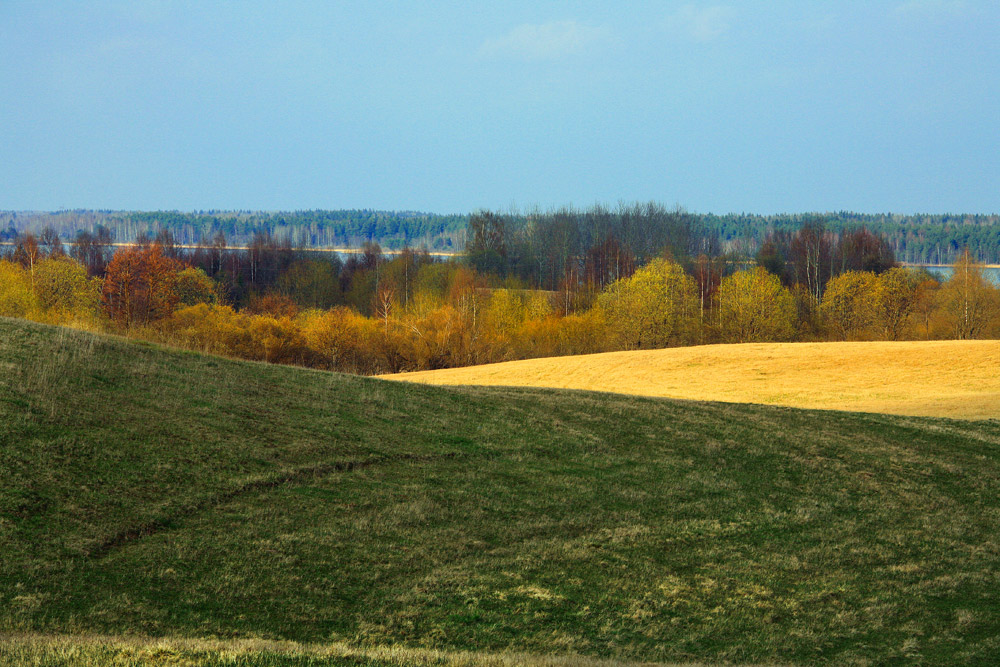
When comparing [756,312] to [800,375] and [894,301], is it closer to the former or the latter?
[894,301]

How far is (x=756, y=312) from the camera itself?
263ft

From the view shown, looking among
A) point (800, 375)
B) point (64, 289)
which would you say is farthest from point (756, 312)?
point (64, 289)

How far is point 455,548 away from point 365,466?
350cm

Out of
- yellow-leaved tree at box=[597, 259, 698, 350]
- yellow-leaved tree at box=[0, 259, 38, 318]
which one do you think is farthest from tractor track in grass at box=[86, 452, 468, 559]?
yellow-leaved tree at box=[597, 259, 698, 350]

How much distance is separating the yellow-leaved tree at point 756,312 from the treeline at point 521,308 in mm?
132

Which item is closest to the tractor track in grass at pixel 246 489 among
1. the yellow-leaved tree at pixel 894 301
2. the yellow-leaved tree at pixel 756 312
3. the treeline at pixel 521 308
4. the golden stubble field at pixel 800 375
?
the golden stubble field at pixel 800 375

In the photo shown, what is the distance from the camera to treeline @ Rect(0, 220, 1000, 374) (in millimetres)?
69000

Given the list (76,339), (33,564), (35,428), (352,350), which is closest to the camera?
(33,564)

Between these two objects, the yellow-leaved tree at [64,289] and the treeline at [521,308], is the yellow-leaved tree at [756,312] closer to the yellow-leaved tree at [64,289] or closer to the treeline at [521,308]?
the treeline at [521,308]

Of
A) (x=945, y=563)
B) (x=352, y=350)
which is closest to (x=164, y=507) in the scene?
(x=945, y=563)

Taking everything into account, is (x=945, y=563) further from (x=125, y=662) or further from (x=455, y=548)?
(x=125, y=662)

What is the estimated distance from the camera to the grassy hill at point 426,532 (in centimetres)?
963

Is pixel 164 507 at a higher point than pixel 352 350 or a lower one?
higher

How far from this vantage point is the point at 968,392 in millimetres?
37344
